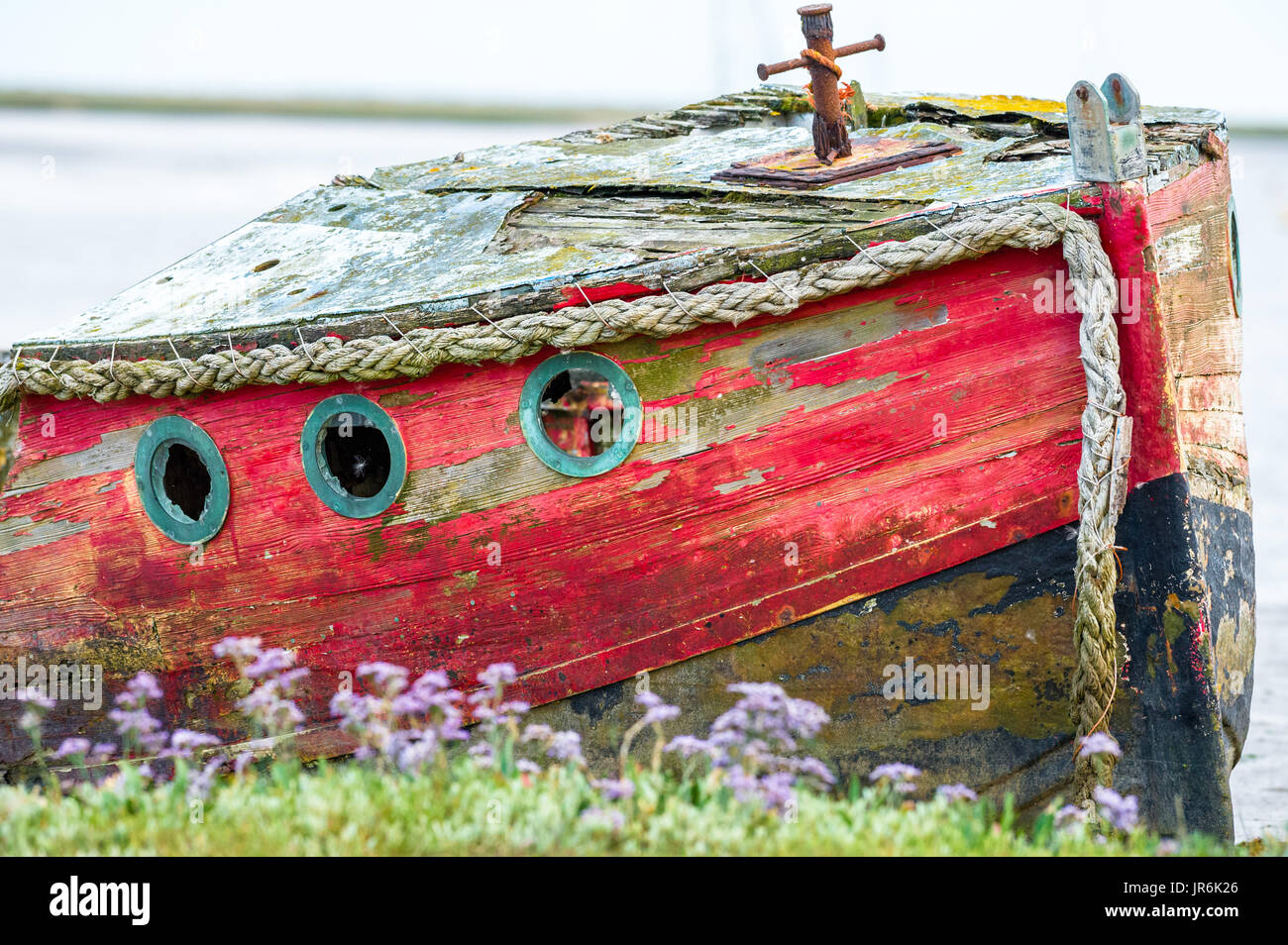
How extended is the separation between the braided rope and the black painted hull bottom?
0.13m

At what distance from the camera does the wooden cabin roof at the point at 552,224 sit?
3926 millimetres

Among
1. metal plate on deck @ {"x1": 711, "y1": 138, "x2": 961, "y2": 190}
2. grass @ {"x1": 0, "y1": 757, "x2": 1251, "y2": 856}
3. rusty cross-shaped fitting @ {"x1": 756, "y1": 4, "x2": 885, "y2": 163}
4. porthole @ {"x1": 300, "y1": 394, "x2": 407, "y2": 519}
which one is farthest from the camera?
metal plate on deck @ {"x1": 711, "y1": 138, "x2": 961, "y2": 190}

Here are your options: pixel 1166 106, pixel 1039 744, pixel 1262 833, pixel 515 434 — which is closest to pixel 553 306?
pixel 515 434

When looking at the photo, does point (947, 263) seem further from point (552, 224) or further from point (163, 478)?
point (163, 478)

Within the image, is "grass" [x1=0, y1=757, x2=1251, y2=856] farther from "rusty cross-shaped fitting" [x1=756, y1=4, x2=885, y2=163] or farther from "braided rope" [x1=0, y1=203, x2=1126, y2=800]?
"rusty cross-shaped fitting" [x1=756, y1=4, x2=885, y2=163]

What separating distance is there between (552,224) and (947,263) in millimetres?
1385

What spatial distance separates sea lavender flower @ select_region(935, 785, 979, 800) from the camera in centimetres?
356

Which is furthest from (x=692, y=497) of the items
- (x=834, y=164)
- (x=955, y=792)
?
(x=834, y=164)

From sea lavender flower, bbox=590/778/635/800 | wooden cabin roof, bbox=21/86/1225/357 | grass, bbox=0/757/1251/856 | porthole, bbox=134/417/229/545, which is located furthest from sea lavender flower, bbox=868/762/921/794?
porthole, bbox=134/417/229/545

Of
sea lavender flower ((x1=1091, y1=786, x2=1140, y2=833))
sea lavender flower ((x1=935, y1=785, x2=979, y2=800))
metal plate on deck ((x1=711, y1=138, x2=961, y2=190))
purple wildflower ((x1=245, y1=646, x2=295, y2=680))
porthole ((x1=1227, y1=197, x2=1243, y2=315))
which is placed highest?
metal plate on deck ((x1=711, y1=138, x2=961, y2=190))

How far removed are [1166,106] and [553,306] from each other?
2.54m

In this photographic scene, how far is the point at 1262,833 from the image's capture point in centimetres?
484
